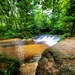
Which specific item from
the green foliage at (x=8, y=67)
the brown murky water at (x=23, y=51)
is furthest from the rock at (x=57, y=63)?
the brown murky water at (x=23, y=51)

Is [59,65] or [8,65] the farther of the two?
[8,65]

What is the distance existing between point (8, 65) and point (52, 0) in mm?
3388

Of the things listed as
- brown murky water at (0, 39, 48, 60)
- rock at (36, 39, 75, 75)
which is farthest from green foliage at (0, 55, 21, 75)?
brown murky water at (0, 39, 48, 60)

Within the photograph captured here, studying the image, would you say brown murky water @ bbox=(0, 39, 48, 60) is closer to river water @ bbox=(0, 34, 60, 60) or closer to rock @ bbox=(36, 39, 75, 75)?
river water @ bbox=(0, 34, 60, 60)

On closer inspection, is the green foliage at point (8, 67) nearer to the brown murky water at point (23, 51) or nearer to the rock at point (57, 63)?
the rock at point (57, 63)

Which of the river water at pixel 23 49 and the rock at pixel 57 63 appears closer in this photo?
the rock at pixel 57 63

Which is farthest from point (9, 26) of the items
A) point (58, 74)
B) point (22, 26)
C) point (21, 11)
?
point (58, 74)

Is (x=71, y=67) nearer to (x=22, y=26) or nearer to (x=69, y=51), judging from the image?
(x=69, y=51)

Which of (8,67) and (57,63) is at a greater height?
(57,63)

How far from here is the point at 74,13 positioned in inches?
360

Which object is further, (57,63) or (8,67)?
(8,67)

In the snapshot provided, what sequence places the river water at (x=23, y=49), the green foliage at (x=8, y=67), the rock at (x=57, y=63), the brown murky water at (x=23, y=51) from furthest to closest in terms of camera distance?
the river water at (x=23, y=49) → the brown murky water at (x=23, y=51) → the green foliage at (x=8, y=67) → the rock at (x=57, y=63)

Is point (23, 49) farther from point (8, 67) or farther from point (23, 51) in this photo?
point (8, 67)

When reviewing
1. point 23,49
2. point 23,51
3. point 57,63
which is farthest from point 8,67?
point 23,49
